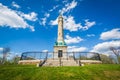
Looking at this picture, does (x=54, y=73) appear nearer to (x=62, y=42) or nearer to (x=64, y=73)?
(x=64, y=73)

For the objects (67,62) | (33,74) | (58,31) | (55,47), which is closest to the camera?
(33,74)

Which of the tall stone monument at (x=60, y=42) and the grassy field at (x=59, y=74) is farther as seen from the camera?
the tall stone monument at (x=60, y=42)

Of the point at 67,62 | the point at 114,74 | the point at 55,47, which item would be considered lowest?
the point at 114,74

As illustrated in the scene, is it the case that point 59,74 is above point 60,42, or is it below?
below

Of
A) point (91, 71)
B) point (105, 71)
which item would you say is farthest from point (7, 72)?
point (105, 71)

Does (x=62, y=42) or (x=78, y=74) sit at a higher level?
(x=62, y=42)

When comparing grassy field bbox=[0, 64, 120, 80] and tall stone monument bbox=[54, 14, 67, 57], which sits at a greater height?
tall stone monument bbox=[54, 14, 67, 57]

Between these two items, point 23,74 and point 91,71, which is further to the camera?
point 91,71

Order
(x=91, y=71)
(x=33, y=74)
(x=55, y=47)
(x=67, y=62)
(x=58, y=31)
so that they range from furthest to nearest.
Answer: (x=58, y=31)
(x=55, y=47)
(x=67, y=62)
(x=91, y=71)
(x=33, y=74)

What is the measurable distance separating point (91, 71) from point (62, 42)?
64.7 feet

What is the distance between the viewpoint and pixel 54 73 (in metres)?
16.3

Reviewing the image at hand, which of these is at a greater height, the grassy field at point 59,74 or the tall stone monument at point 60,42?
the tall stone monument at point 60,42

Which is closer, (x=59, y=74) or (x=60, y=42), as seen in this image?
(x=59, y=74)

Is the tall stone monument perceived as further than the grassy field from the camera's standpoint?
Yes
